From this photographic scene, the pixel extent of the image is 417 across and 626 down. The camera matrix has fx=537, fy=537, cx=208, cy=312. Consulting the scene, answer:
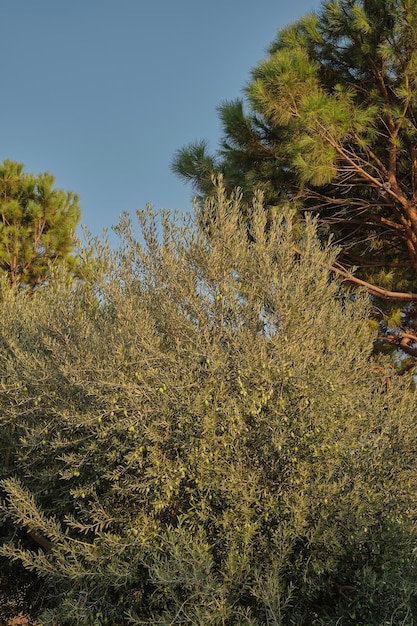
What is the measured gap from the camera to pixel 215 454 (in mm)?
3504

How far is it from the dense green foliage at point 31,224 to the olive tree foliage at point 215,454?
7.40m

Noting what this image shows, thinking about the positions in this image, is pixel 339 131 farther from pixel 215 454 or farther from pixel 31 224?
pixel 31 224

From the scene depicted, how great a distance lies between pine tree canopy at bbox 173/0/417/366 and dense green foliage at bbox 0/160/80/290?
193 inches

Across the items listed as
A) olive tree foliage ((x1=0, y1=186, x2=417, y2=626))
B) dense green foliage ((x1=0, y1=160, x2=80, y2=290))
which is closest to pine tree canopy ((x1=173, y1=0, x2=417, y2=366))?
olive tree foliage ((x1=0, y1=186, x2=417, y2=626))

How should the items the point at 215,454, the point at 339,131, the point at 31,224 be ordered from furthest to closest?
the point at 31,224, the point at 339,131, the point at 215,454

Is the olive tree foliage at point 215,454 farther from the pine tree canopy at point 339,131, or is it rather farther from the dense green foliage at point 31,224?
the dense green foliage at point 31,224

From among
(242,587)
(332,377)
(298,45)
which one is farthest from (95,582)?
(298,45)

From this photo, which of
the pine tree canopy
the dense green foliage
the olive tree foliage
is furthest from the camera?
the dense green foliage

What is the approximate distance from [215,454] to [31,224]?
9.41 meters

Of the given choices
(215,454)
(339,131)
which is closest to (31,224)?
(339,131)

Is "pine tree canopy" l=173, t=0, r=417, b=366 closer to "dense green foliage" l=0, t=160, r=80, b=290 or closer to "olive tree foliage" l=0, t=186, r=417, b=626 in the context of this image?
"olive tree foliage" l=0, t=186, r=417, b=626

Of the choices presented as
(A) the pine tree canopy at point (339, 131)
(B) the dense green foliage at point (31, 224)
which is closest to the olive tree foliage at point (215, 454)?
(A) the pine tree canopy at point (339, 131)

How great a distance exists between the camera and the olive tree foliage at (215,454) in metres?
3.35

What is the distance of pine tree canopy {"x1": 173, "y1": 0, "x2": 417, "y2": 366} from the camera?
624 cm
